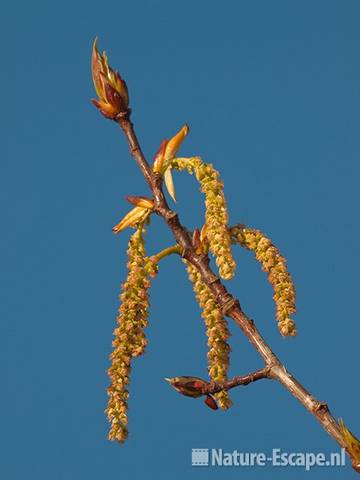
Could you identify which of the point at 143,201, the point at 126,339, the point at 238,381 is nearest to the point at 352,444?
the point at 238,381

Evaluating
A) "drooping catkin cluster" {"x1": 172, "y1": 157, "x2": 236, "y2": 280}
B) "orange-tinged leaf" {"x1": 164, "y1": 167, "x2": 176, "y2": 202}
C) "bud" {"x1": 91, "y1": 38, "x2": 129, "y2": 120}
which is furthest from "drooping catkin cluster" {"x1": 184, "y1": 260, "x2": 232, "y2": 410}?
"bud" {"x1": 91, "y1": 38, "x2": 129, "y2": 120}

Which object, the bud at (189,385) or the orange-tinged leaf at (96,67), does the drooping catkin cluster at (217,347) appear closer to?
the bud at (189,385)

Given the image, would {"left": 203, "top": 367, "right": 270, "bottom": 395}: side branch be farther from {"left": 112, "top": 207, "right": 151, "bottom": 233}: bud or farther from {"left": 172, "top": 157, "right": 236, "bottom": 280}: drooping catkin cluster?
{"left": 112, "top": 207, "right": 151, "bottom": 233}: bud

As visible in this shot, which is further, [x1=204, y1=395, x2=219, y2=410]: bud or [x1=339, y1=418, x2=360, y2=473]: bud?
[x1=204, y1=395, x2=219, y2=410]: bud

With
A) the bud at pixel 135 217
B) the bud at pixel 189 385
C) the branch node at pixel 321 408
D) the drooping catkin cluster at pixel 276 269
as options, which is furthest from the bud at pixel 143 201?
the branch node at pixel 321 408

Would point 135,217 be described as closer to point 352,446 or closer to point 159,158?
point 159,158
